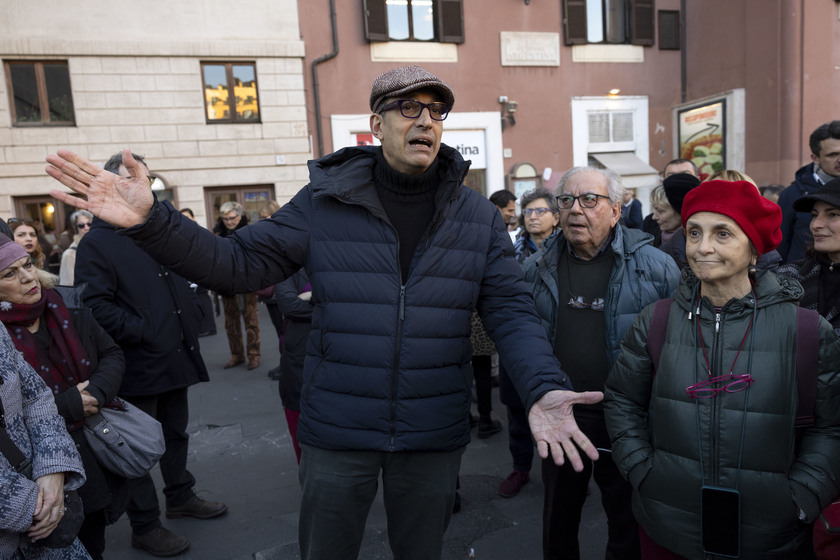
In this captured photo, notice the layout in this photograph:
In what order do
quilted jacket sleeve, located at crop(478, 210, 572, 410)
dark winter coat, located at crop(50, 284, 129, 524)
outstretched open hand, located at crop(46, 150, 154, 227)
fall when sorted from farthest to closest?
dark winter coat, located at crop(50, 284, 129, 524)
quilted jacket sleeve, located at crop(478, 210, 572, 410)
outstretched open hand, located at crop(46, 150, 154, 227)

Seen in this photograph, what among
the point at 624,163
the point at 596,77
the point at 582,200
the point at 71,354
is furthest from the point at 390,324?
the point at 596,77

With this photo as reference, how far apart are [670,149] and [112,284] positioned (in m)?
15.8

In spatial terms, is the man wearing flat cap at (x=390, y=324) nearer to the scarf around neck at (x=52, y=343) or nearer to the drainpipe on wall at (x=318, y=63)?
the scarf around neck at (x=52, y=343)

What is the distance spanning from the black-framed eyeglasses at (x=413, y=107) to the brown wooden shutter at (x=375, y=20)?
12026mm

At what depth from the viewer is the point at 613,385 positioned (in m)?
2.16

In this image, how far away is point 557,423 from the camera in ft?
5.89

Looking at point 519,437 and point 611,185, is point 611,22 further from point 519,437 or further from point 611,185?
point 519,437

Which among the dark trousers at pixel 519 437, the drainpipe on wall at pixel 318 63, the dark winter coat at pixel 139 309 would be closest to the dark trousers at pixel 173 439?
the dark winter coat at pixel 139 309

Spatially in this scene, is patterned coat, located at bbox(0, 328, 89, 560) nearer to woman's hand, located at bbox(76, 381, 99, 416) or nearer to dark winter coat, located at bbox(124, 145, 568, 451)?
woman's hand, located at bbox(76, 381, 99, 416)

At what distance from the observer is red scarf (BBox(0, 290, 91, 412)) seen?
230 cm

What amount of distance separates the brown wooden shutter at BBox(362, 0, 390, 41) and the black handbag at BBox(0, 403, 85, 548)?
1266cm

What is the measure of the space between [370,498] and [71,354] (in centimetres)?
154

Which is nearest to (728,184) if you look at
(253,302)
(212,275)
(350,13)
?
(212,275)

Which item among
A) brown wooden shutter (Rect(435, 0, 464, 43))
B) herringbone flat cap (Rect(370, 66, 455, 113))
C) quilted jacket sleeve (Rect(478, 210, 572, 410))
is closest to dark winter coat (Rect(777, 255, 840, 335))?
quilted jacket sleeve (Rect(478, 210, 572, 410))
